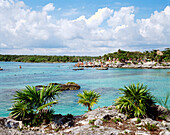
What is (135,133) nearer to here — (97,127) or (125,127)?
(125,127)

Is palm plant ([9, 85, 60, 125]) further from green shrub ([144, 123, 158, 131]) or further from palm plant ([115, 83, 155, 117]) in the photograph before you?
green shrub ([144, 123, 158, 131])

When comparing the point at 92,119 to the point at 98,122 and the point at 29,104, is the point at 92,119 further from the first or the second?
the point at 29,104

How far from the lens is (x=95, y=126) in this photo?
909 cm

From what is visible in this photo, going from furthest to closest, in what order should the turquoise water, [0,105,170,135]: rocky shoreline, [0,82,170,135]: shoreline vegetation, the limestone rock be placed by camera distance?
the turquoise water, the limestone rock, [0,82,170,135]: shoreline vegetation, [0,105,170,135]: rocky shoreline

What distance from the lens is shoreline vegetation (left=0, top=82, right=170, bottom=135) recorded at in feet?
28.7

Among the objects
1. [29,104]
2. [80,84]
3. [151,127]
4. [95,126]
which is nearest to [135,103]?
[151,127]

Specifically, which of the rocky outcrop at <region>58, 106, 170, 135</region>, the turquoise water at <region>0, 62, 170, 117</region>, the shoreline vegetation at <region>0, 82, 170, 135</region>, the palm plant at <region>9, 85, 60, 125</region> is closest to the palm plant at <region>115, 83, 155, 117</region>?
the shoreline vegetation at <region>0, 82, 170, 135</region>

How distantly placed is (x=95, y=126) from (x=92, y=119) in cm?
101

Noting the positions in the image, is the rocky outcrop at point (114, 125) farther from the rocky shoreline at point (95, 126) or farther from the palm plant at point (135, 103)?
the palm plant at point (135, 103)

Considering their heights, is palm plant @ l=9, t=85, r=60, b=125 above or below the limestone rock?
above

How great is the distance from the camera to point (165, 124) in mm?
9266

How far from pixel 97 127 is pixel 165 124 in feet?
12.2

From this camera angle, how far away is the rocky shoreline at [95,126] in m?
8.44

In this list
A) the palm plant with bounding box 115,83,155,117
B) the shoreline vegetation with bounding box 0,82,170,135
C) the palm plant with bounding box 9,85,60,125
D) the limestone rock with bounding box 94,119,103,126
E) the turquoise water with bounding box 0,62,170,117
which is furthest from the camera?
the turquoise water with bounding box 0,62,170,117
